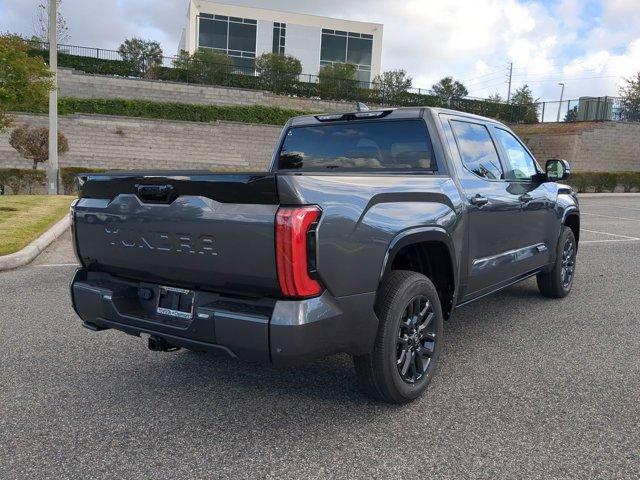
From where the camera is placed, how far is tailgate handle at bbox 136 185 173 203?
3139mm

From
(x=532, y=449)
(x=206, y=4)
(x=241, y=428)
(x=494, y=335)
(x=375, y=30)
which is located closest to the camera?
(x=532, y=449)

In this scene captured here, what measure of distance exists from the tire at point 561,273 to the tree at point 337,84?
1173 inches

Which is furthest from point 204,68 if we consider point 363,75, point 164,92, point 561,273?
point 561,273

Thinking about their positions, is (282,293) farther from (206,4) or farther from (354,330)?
(206,4)

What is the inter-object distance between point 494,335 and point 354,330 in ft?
7.88

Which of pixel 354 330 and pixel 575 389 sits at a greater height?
pixel 354 330

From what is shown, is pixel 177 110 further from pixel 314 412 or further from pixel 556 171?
pixel 314 412

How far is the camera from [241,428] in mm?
3238

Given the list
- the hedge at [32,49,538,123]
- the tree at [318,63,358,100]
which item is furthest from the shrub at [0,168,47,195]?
the tree at [318,63,358,100]

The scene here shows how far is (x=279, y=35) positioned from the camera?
164 feet

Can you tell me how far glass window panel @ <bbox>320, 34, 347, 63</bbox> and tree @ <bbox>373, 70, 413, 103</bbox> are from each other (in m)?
13.8

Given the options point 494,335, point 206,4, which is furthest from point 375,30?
point 494,335

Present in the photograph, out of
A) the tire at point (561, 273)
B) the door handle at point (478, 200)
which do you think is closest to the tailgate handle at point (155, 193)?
the door handle at point (478, 200)

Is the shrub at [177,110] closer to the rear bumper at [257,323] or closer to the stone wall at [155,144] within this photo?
the stone wall at [155,144]
